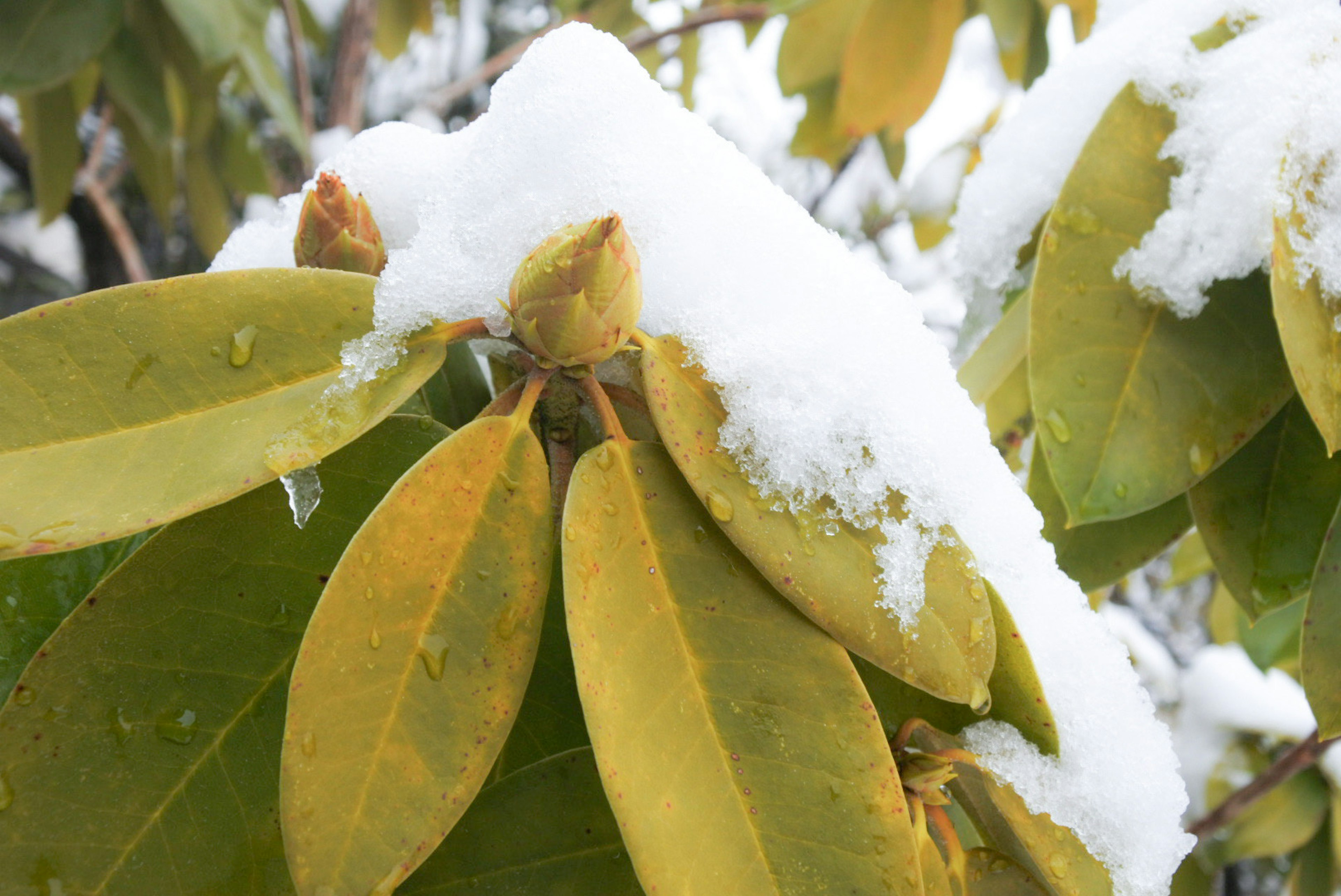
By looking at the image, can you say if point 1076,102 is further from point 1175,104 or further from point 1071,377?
point 1071,377

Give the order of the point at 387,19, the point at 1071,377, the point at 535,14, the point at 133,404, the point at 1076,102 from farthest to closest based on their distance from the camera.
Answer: the point at 535,14, the point at 387,19, the point at 1076,102, the point at 1071,377, the point at 133,404

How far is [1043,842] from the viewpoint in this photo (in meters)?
0.39

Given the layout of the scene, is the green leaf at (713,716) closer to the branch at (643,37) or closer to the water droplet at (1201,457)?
the water droplet at (1201,457)

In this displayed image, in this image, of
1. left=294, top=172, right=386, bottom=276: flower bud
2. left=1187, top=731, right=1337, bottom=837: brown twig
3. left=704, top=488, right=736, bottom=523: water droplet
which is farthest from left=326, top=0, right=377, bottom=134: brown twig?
left=1187, top=731, right=1337, bottom=837: brown twig

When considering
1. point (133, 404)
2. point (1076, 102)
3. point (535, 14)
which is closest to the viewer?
point (133, 404)

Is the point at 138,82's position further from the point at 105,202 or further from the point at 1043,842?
the point at 1043,842

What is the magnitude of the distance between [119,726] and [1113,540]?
630 millimetres

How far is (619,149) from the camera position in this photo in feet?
1.35

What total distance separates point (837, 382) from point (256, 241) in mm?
376

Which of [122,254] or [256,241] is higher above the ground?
[256,241]

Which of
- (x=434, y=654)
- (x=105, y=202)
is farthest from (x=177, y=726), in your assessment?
(x=105, y=202)

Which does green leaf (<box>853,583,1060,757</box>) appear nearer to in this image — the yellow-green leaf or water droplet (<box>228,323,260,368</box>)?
water droplet (<box>228,323,260,368</box>)

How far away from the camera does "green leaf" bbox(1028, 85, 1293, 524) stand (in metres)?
0.49

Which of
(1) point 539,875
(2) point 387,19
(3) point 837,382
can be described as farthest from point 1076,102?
(2) point 387,19
